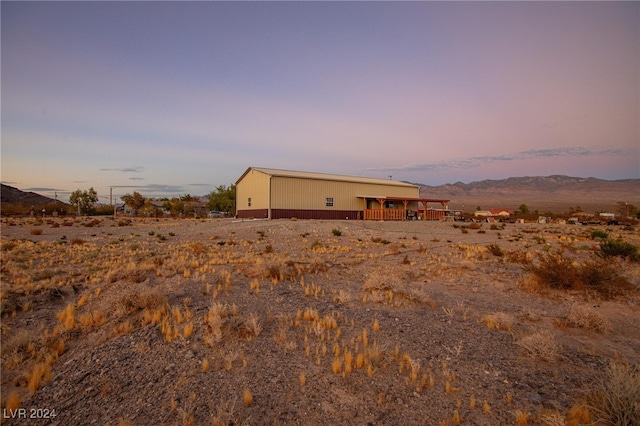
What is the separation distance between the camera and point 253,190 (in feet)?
123

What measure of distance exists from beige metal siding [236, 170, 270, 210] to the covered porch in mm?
11391

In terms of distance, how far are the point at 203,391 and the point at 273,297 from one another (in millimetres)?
3746

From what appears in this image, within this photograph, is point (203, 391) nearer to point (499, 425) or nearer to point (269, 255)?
point (499, 425)

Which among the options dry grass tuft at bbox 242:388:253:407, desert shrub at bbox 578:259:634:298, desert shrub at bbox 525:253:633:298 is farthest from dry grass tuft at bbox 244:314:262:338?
desert shrub at bbox 578:259:634:298

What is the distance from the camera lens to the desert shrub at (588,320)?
6234 mm

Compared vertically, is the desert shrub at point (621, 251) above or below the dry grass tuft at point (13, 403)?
above

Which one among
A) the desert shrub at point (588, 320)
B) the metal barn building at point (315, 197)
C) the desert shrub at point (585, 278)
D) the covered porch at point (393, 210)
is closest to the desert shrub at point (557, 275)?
the desert shrub at point (585, 278)

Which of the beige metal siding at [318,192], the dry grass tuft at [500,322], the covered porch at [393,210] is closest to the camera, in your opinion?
the dry grass tuft at [500,322]

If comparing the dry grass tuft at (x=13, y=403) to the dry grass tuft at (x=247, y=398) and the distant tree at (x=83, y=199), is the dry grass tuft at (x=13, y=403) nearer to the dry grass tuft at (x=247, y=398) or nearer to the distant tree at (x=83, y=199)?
the dry grass tuft at (x=247, y=398)

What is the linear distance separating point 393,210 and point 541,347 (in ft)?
114

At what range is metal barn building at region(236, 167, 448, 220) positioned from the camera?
34.3 meters

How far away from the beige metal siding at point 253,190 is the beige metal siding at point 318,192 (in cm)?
126

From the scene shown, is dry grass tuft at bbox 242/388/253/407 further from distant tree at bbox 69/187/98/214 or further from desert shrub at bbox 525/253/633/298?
distant tree at bbox 69/187/98/214

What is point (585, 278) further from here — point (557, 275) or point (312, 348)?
point (312, 348)
